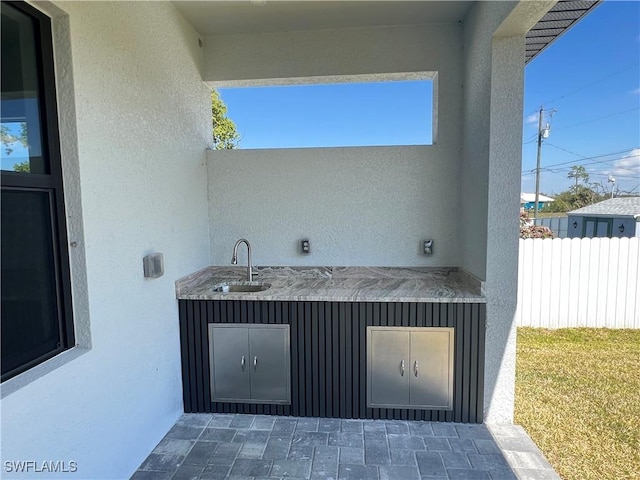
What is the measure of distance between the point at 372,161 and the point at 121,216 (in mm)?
2167

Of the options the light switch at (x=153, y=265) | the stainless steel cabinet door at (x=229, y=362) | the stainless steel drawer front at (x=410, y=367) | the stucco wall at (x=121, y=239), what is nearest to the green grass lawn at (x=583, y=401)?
the stainless steel drawer front at (x=410, y=367)

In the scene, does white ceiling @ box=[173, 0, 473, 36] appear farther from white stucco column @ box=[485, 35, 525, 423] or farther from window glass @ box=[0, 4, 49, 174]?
window glass @ box=[0, 4, 49, 174]

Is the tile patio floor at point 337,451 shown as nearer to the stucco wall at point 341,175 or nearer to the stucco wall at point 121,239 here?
the stucco wall at point 121,239

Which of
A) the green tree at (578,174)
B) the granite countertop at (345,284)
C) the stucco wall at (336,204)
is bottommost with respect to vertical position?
the granite countertop at (345,284)

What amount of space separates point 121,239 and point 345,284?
182 cm

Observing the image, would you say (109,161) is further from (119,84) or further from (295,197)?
(295,197)

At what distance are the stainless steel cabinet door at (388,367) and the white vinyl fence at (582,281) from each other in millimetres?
3008

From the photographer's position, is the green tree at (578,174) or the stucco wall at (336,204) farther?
the green tree at (578,174)

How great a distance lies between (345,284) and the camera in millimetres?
3111

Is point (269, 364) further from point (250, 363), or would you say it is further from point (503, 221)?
point (503, 221)

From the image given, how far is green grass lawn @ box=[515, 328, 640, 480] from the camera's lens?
2207 mm

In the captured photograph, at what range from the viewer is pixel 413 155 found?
3.22 metres

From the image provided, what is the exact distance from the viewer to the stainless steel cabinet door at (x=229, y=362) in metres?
2.80

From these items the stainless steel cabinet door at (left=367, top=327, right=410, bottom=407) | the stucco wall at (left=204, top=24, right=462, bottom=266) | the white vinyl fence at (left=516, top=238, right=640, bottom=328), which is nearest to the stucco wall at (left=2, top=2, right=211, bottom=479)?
the stucco wall at (left=204, top=24, right=462, bottom=266)
